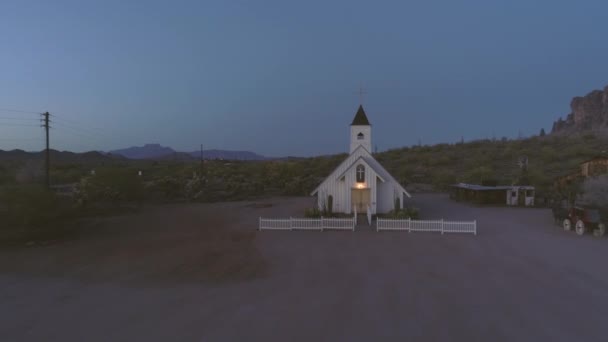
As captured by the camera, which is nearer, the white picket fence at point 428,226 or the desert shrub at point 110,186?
the white picket fence at point 428,226

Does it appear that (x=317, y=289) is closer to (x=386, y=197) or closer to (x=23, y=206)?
(x=386, y=197)

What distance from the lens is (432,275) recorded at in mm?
10070

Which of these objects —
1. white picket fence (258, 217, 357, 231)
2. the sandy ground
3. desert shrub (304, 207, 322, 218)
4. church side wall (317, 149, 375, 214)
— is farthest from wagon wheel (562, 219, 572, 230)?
desert shrub (304, 207, 322, 218)

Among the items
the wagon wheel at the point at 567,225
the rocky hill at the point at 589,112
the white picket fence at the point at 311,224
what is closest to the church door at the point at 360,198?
the white picket fence at the point at 311,224

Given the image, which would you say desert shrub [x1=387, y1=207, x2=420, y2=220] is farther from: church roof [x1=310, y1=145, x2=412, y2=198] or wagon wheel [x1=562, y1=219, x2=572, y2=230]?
wagon wheel [x1=562, y1=219, x2=572, y2=230]

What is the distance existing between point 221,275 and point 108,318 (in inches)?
137

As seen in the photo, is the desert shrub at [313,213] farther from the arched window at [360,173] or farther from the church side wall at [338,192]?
the arched window at [360,173]

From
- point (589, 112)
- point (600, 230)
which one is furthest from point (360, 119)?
point (589, 112)

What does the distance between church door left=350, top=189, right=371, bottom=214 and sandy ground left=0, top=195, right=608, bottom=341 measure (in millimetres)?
4964

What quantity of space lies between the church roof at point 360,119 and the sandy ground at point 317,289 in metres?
10.1

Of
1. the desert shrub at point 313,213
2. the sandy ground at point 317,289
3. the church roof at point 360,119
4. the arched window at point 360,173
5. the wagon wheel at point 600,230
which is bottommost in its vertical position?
the sandy ground at point 317,289

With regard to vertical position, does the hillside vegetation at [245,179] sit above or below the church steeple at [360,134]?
below

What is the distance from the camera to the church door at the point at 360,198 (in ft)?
67.6

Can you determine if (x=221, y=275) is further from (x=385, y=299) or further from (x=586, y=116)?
(x=586, y=116)
